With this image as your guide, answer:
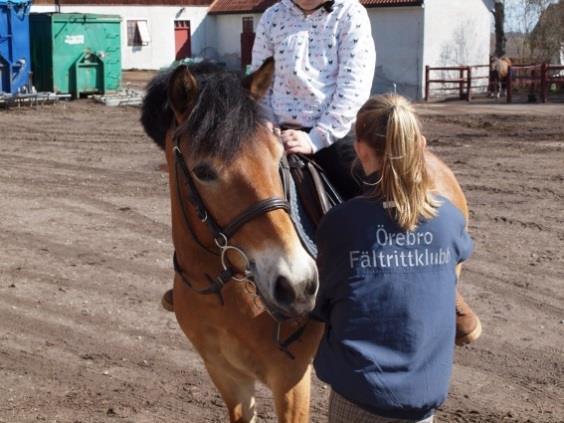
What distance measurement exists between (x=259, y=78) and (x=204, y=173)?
0.53 metres

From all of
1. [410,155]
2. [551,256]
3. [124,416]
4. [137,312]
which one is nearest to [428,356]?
[410,155]

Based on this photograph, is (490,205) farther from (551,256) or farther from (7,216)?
(7,216)

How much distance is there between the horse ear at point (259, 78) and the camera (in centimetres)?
315

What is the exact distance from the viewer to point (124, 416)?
179 inches

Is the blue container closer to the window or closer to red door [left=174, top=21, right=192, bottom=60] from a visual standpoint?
the window

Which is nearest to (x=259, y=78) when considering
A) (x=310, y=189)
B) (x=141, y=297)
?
(x=310, y=189)

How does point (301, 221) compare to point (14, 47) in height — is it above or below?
below

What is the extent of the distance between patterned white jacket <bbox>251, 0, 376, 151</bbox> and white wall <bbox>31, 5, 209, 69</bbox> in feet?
121

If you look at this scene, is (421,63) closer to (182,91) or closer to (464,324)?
(464,324)

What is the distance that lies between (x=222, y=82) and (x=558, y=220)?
7.21m

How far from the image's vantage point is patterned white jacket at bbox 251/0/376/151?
11.5 feet

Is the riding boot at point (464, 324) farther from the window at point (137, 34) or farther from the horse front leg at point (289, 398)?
the window at point (137, 34)

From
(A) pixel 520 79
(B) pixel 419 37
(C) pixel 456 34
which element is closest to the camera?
(A) pixel 520 79

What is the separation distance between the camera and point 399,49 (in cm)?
2931
